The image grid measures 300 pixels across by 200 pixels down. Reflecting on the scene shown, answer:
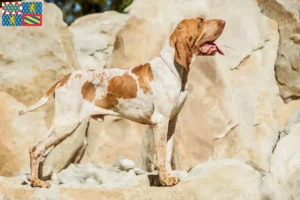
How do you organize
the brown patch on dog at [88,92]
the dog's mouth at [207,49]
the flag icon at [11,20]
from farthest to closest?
the flag icon at [11,20], the brown patch on dog at [88,92], the dog's mouth at [207,49]

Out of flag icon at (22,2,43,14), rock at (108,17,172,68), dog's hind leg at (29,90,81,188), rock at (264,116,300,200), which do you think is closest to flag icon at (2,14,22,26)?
flag icon at (22,2,43,14)

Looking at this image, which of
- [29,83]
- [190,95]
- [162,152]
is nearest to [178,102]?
[162,152]

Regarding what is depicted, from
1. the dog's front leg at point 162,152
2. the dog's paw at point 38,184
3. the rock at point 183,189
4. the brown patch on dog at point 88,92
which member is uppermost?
the brown patch on dog at point 88,92

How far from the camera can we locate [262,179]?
4191mm

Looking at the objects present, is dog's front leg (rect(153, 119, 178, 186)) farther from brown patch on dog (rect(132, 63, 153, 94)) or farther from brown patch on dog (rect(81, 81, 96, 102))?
brown patch on dog (rect(81, 81, 96, 102))

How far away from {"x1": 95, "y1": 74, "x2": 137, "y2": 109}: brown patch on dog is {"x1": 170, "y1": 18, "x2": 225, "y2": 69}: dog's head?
0.43 meters

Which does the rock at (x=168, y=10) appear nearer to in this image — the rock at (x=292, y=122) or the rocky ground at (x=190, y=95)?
the rocky ground at (x=190, y=95)

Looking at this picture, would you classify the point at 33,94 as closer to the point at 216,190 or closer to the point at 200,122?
the point at 200,122

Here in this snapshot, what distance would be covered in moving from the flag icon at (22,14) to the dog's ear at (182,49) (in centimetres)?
256

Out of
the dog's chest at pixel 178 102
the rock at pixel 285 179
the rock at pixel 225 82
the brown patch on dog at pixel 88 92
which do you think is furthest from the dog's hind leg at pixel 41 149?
the rock at pixel 285 179

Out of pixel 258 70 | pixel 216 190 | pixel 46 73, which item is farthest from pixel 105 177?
pixel 258 70

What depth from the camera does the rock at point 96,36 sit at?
7.31 m

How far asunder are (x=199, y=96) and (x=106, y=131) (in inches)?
48.6

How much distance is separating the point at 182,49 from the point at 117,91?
618 mm
